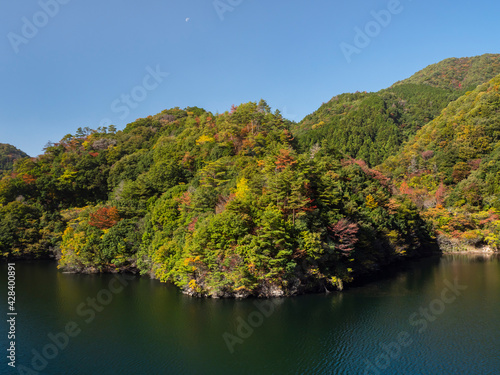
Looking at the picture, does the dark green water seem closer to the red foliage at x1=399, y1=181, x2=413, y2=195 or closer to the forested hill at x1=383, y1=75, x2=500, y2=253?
the forested hill at x1=383, y1=75, x2=500, y2=253

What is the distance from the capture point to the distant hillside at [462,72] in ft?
Answer: 455

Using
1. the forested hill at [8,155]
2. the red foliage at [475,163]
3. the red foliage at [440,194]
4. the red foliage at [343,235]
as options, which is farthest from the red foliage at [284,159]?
the forested hill at [8,155]

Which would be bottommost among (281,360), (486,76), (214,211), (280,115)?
(281,360)

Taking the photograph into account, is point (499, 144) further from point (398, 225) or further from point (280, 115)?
point (280, 115)

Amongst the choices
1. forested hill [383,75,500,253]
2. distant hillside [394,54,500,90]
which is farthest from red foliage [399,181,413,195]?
distant hillside [394,54,500,90]

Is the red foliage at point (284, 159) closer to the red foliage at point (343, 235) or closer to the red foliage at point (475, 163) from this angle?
the red foliage at point (343, 235)

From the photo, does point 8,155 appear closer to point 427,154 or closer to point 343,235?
point 343,235

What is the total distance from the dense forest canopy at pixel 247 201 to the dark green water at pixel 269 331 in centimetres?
342

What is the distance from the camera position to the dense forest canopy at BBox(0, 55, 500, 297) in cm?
3109

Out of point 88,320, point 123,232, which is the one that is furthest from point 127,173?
point 88,320

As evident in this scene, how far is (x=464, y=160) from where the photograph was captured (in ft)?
226

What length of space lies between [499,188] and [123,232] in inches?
2437

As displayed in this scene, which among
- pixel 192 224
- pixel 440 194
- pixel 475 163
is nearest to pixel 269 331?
pixel 192 224

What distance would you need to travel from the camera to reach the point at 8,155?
101375 millimetres
